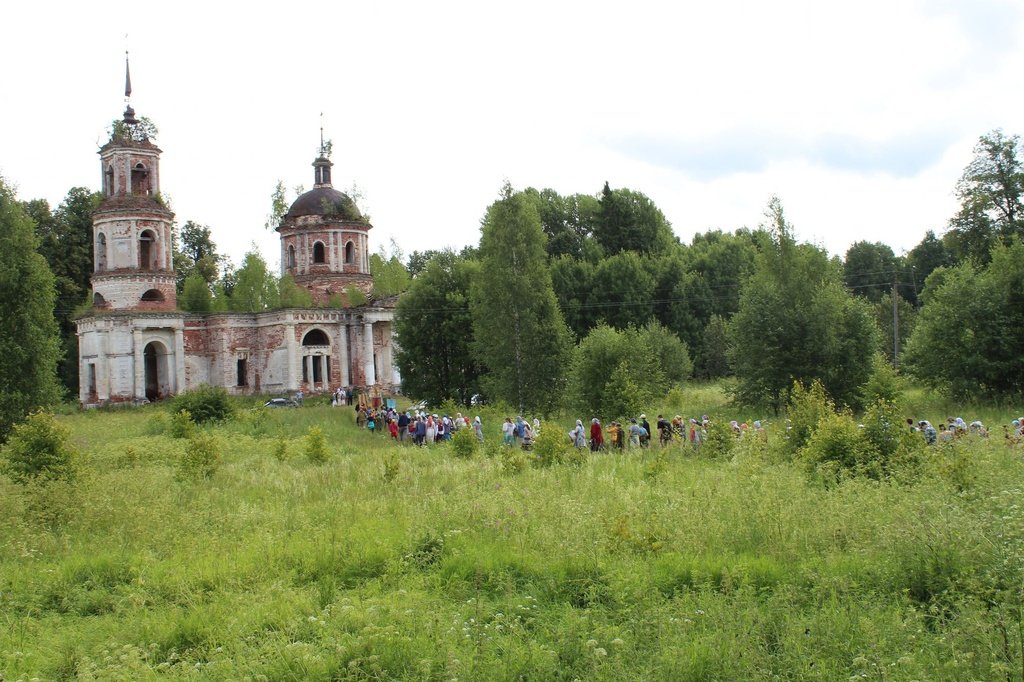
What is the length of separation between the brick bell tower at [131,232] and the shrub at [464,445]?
2694cm

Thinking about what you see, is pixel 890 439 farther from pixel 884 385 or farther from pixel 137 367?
pixel 137 367

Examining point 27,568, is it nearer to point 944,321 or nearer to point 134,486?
point 134,486

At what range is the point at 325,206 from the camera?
52156mm

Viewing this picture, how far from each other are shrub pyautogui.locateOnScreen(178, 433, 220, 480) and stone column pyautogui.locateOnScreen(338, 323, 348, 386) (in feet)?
89.5

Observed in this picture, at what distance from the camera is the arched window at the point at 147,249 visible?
46.5 m

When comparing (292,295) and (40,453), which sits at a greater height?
Answer: (292,295)

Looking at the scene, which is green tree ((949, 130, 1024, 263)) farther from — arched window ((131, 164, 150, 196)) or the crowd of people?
arched window ((131, 164, 150, 196))

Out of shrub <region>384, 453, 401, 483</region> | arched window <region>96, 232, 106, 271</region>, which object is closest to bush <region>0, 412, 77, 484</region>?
shrub <region>384, 453, 401, 483</region>

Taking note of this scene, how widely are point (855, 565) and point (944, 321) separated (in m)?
24.7

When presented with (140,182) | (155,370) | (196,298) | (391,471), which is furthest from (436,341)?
(391,471)

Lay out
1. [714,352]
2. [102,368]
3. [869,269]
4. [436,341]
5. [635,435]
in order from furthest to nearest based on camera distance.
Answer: [869,269]
[714,352]
[102,368]
[436,341]
[635,435]

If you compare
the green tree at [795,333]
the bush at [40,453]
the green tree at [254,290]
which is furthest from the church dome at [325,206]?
the bush at [40,453]

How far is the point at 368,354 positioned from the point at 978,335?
29.7 metres

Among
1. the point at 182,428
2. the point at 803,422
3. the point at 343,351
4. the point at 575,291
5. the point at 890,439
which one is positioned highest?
the point at 575,291
